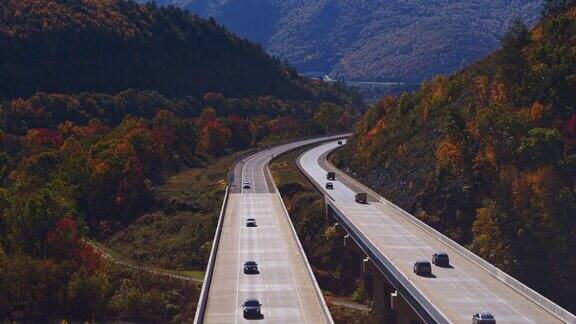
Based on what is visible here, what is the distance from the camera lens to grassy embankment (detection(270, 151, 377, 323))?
261ft

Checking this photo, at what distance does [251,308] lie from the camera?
53031 mm

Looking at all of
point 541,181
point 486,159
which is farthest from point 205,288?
point 486,159

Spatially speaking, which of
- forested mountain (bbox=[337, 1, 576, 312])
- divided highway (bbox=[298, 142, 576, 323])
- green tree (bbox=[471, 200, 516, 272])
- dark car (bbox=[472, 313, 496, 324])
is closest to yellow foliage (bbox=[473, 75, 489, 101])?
forested mountain (bbox=[337, 1, 576, 312])

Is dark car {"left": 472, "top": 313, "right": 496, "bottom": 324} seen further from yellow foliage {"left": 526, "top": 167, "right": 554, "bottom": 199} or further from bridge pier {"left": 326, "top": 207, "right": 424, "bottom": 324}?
yellow foliage {"left": 526, "top": 167, "right": 554, "bottom": 199}

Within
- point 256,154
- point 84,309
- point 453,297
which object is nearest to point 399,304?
point 453,297

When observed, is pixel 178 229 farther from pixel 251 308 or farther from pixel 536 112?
pixel 251 308

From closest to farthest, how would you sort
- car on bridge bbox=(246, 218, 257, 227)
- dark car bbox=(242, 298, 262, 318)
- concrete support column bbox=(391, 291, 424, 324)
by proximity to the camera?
dark car bbox=(242, 298, 262, 318) < concrete support column bbox=(391, 291, 424, 324) < car on bridge bbox=(246, 218, 257, 227)

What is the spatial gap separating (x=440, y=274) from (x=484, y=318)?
573 inches

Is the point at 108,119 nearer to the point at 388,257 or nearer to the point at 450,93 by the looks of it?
the point at 450,93

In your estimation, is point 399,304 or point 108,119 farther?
point 108,119

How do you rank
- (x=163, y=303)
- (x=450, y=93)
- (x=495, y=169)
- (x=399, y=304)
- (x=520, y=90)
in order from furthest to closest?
(x=450, y=93)
(x=520, y=90)
(x=495, y=169)
(x=163, y=303)
(x=399, y=304)

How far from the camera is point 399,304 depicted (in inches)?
2502

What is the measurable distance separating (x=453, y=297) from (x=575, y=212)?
78.0 feet

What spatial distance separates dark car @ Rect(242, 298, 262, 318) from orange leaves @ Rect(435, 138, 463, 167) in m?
45.2
